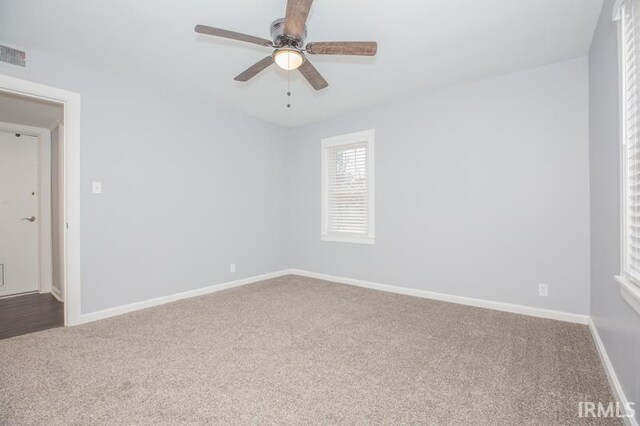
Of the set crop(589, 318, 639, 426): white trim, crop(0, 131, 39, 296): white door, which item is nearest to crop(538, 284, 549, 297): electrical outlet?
crop(589, 318, 639, 426): white trim

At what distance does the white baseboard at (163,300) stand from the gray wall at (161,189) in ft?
0.19

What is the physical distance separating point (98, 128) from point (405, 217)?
3528 mm

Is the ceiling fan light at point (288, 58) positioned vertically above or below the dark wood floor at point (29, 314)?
above

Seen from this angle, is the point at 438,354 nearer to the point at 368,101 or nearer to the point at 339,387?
the point at 339,387

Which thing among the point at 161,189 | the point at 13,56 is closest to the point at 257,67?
the point at 161,189

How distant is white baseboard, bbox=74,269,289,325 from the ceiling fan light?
9.50 feet

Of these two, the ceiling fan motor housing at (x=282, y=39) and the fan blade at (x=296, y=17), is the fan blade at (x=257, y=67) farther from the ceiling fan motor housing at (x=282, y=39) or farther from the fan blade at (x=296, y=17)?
the fan blade at (x=296, y=17)

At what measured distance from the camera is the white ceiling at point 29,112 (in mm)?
3324

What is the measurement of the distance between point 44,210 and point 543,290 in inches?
246

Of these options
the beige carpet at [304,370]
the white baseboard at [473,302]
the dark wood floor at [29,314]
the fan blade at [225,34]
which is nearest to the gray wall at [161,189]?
the dark wood floor at [29,314]

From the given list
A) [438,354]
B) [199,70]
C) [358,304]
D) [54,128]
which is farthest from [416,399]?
[54,128]

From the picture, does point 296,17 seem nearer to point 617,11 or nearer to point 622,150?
point 617,11

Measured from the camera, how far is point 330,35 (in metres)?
2.48

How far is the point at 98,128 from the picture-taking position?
3.03 meters
